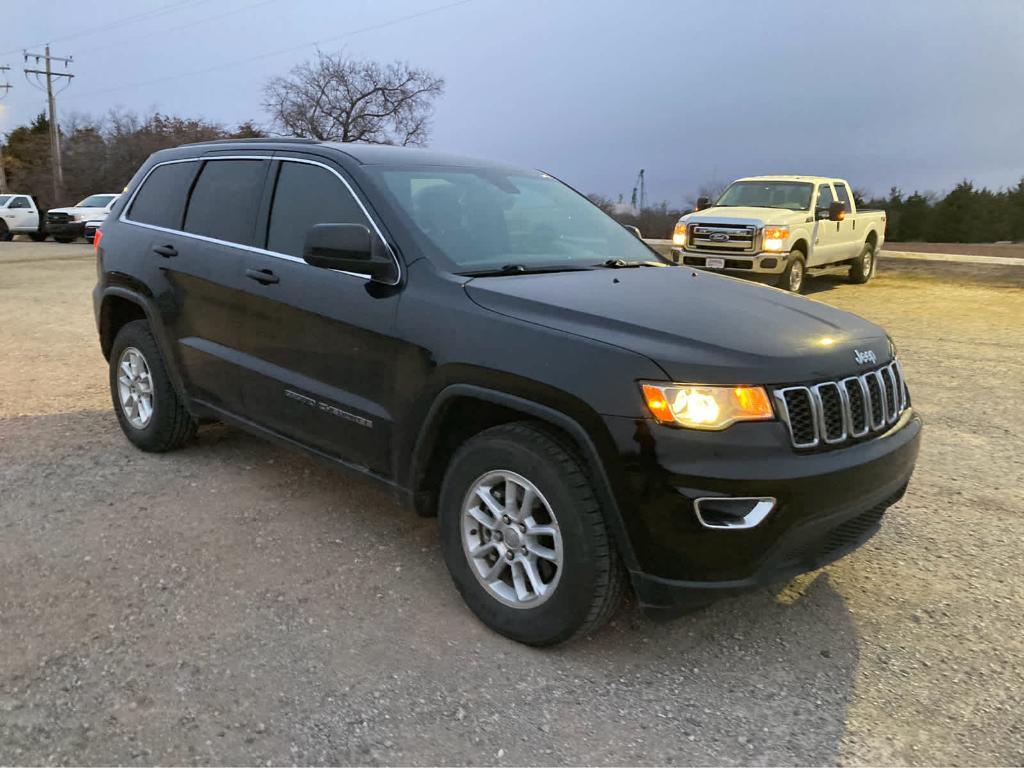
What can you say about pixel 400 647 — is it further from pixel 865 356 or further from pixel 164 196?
pixel 164 196

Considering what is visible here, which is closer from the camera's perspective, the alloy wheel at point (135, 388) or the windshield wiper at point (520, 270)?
the windshield wiper at point (520, 270)

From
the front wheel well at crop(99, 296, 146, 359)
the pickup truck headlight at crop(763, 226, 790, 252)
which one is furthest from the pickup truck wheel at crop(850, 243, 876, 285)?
the front wheel well at crop(99, 296, 146, 359)

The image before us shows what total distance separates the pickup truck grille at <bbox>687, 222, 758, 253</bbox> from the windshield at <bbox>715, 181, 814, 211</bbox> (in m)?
1.31

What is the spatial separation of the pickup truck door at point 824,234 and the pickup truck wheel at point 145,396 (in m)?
11.3

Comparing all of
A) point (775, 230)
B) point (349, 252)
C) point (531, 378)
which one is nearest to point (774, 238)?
point (775, 230)

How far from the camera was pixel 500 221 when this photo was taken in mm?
3967

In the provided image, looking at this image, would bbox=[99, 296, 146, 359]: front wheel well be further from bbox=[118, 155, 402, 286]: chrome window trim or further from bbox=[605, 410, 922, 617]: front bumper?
bbox=[605, 410, 922, 617]: front bumper

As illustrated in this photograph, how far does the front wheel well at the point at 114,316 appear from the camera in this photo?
17.3 feet

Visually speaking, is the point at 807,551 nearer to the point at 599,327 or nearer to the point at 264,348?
the point at 599,327

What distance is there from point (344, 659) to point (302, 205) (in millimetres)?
2174

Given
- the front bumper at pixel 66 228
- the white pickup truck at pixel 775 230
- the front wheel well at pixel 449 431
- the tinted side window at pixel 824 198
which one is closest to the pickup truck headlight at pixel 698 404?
the front wheel well at pixel 449 431

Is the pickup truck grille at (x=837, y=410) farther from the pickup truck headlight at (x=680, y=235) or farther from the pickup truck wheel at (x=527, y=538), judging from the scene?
the pickup truck headlight at (x=680, y=235)

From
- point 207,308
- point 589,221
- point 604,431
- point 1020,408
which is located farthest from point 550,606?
point 1020,408

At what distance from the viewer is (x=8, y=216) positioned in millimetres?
30250
